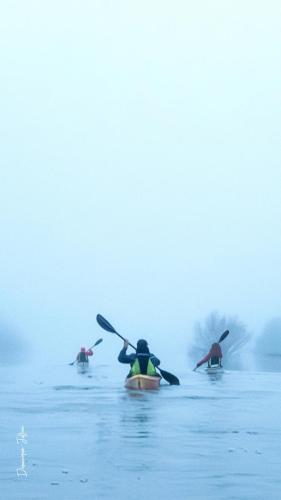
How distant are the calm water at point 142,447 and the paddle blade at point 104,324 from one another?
754cm

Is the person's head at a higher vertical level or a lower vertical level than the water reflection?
higher

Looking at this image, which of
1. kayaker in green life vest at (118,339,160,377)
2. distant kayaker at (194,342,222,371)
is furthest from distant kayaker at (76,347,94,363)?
kayaker in green life vest at (118,339,160,377)

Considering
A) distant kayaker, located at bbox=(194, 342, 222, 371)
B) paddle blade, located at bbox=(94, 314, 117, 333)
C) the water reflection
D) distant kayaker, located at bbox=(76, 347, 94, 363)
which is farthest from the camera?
distant kayaker, located at bbox=(76, 347, 94, 363)

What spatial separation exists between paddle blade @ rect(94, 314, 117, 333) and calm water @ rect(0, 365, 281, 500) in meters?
7.54

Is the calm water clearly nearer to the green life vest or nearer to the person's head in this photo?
the person's head

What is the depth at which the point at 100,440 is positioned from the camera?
53.3ft

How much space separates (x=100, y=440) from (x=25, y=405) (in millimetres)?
8442

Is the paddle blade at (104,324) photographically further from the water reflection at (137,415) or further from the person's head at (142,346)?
the water reflection at (137,415)

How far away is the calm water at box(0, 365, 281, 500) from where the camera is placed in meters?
11.6

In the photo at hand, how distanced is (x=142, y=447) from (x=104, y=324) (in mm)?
20422

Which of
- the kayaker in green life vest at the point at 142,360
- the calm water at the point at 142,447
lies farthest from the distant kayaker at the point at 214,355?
the calm water at the point at 142,447

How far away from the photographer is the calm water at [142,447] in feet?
38.0

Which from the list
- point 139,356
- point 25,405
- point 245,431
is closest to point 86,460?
point 245,431

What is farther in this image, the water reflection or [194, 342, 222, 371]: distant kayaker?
[194, 342, 222, 371]: distant kayaker
